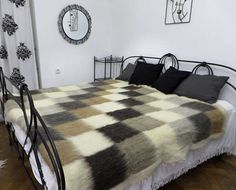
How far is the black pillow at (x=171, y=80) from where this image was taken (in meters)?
2.46

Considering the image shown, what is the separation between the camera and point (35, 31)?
125 inches

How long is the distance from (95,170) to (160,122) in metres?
0.71

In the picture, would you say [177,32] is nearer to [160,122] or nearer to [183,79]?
[183,79]

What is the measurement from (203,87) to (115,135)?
1336mm

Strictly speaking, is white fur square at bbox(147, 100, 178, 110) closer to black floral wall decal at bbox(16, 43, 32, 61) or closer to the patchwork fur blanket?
the patchwork fur blanket

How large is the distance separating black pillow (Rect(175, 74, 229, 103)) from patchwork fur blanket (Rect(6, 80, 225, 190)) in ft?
0.33

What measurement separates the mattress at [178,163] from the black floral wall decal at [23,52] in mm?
1675

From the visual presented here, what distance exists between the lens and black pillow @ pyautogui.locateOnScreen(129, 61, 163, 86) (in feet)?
9.18

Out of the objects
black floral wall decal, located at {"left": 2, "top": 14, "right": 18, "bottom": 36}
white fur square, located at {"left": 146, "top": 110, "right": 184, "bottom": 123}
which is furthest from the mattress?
black floral wall decal, located at {"left": 2, "top": 14, "right": 18, "bottom": 36}

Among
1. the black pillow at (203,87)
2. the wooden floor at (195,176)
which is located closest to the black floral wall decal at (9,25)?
the wooden floor at (195,176)

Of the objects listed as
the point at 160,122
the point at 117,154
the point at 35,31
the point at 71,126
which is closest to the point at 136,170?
the point at 117,154

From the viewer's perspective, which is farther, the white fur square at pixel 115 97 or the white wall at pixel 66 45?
the white wall at pixel 66 45

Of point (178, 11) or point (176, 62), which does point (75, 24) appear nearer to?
point (178, 11)

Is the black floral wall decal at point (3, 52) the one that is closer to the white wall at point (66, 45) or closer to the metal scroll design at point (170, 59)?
the white wall at point (66, 45)
